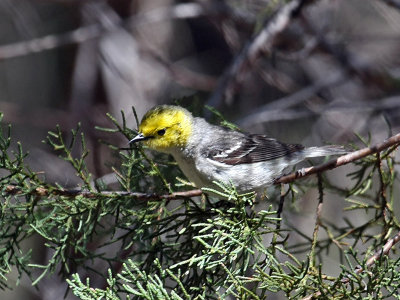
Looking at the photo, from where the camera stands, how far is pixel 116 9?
6.75 metres

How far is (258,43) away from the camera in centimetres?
448

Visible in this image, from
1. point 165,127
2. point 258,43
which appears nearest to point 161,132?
point 165,127

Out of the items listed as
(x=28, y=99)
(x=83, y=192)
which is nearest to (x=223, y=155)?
(x=83, y=192)

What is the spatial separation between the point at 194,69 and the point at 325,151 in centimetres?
430

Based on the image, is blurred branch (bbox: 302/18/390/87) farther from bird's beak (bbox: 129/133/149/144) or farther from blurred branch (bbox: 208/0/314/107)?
bird's beak (bbox: 129/133/149/144)

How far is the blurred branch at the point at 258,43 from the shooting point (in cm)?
429

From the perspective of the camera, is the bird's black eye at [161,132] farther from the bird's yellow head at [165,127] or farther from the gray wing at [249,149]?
the gray wing at [249,149]

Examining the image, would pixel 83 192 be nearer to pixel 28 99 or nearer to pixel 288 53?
pixel 288 53

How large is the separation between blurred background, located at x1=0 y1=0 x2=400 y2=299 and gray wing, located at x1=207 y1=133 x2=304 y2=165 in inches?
19.3

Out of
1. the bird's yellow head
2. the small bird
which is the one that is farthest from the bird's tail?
the bird's yellow head

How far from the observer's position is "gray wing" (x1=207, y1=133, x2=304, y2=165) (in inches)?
131

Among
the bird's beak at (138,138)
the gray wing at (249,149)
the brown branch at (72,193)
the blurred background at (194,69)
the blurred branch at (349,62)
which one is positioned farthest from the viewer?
the blurred branch at (349,62)

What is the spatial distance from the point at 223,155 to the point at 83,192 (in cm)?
107

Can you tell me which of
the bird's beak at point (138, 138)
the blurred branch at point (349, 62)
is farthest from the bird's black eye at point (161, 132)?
the blurred branch at point (349, 62)
